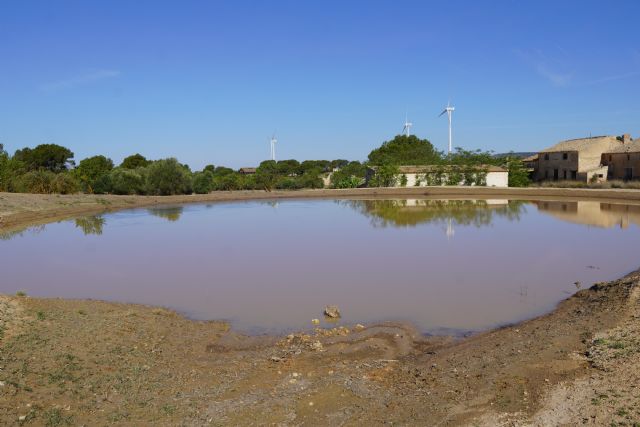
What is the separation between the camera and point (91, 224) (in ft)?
80.7

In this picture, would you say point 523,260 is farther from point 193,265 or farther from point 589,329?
point 193,265

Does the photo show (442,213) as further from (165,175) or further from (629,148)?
(165,175)

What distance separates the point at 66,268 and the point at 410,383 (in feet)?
37.9

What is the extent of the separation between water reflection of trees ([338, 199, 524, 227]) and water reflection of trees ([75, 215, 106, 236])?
12.6 metres

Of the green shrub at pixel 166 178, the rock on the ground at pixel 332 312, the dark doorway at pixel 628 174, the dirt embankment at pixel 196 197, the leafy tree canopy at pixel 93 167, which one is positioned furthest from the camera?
the leafy tree canopy at pixel 93 167

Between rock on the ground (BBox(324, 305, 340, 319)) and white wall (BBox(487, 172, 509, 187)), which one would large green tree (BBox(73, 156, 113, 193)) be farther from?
rock on the ground (BBox(324, 305, 340, 319))

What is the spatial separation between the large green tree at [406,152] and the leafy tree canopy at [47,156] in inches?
1424

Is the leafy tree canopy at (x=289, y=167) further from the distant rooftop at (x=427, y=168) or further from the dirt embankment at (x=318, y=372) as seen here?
the dirt embankment at (x=318, y=372)

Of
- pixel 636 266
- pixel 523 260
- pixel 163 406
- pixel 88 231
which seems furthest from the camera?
pixel 88 231

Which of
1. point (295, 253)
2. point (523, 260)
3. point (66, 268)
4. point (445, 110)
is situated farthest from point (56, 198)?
point (445, 110)

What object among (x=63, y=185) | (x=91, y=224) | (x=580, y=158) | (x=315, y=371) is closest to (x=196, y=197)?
(x=63, y=185)

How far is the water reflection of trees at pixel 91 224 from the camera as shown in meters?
21.9

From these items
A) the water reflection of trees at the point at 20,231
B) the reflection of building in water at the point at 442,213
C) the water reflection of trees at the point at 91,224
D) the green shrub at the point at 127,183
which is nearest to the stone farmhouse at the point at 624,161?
the reflection of building in water at the point at 442,213

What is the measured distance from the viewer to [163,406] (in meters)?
4.94
